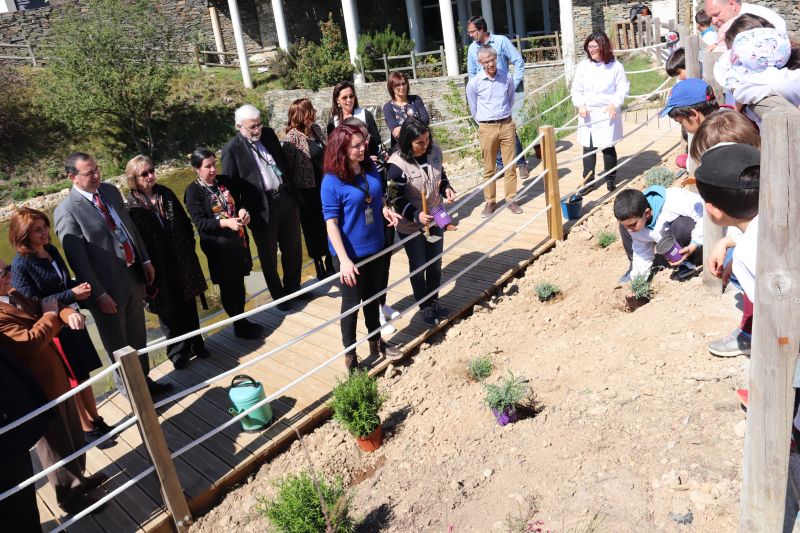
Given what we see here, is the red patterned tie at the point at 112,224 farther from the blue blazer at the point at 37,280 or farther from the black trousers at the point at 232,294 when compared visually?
the black trousers at the point at 232,294

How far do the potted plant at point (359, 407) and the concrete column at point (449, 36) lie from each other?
689 inches

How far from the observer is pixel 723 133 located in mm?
3234

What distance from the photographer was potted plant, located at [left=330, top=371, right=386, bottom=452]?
161 inches

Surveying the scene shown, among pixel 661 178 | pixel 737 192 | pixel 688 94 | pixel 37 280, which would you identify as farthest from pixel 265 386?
pixel 661 178

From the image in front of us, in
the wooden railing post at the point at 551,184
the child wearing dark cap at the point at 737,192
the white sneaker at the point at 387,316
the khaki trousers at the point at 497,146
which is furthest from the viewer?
the khaki trousers at the point at 497,146

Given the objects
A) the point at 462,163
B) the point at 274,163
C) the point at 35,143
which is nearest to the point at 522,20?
the point at 462,163

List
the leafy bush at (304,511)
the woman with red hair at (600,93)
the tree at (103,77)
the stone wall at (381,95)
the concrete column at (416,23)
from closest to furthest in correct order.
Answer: the leafy bush at (304,511) → the woman with red hair at (600,93) → the stone wall at (381,95) → the tree at (103,77) → the concrete column at (416,23)

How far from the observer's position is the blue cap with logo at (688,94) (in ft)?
15.1

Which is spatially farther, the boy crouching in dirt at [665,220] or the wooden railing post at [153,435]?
the boy crouching in dirt at [665,220]

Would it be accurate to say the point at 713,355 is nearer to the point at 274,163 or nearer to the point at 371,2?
the point at 274,163

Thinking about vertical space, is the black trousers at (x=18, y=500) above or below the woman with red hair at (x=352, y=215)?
below

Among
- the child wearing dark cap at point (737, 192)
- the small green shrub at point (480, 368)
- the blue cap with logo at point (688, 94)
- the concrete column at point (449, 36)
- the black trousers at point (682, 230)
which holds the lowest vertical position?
the small green shrub at point (480, 368)

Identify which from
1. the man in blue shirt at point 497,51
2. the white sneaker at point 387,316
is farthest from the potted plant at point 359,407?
the man in blue shirt at point 497,51

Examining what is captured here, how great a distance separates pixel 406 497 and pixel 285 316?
277 centimetres
